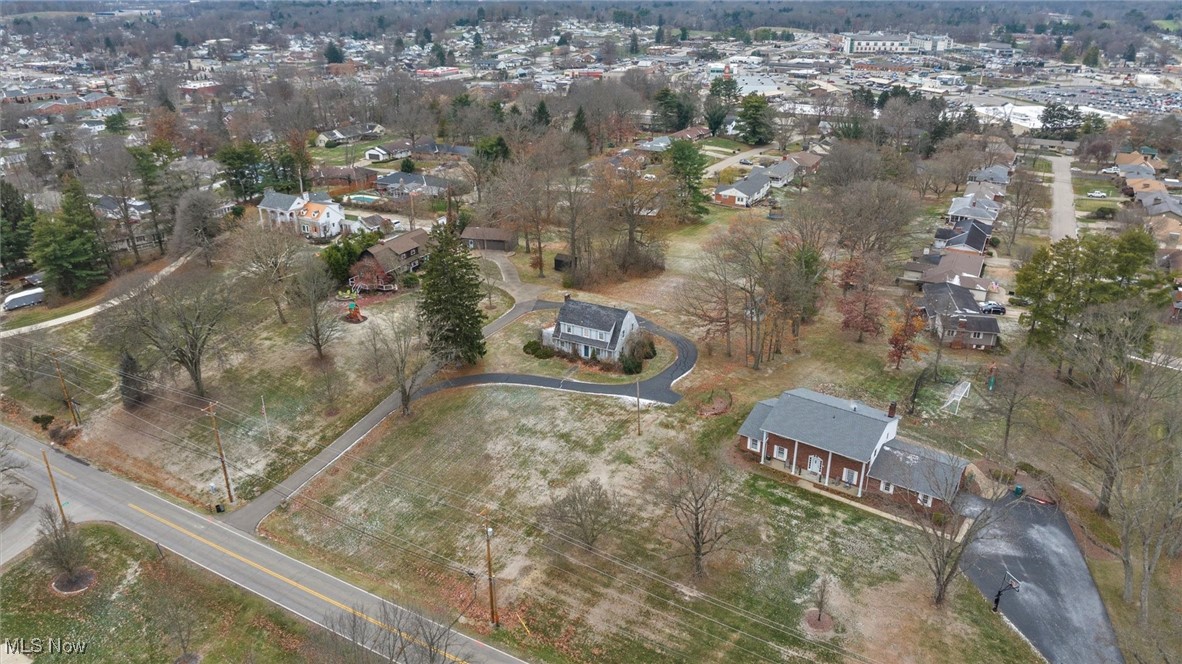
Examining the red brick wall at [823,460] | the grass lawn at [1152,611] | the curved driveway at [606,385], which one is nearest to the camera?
the grass lawn at [1152,611]

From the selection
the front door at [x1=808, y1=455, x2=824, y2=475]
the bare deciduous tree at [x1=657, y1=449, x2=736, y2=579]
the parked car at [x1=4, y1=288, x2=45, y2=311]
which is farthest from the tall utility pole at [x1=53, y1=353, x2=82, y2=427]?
the front door at [x1=808, y1=455, x2=824, y2=475]

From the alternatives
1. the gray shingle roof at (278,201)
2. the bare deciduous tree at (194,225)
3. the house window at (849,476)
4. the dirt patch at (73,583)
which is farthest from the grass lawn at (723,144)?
the dirt patch at (73,583)

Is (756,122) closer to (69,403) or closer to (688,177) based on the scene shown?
(688,177)

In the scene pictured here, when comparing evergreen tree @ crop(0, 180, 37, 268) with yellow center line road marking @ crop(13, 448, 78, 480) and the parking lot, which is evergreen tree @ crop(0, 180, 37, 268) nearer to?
yellow center line road marking @ crop(13, 448, 78, 480)

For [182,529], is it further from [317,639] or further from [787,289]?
[787,289]

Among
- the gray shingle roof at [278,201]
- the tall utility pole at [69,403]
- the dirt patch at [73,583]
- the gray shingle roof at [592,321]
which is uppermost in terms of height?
the gray shingle roof at [278,201]

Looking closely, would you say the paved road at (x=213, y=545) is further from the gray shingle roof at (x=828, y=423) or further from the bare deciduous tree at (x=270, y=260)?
the bare deciduous tree at (x=270, y=260)

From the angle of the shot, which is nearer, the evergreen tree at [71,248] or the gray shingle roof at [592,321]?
the gray shingle roof at [592,321]

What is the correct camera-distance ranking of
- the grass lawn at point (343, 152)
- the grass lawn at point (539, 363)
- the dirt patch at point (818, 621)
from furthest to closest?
the grass lawn at point (343, 152) < the grass lawn at point (539, 363) < the dirt patch at point (818, 621)
